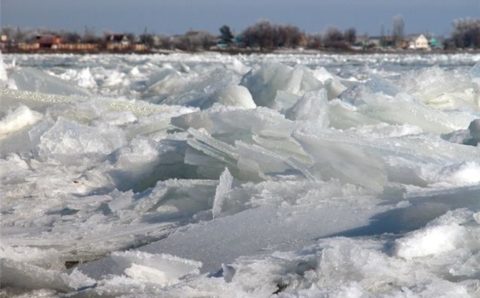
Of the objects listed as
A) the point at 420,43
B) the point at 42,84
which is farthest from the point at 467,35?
the point at 42,84

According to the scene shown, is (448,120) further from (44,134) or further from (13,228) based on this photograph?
(13,228)

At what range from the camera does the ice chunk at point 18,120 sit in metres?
4.67

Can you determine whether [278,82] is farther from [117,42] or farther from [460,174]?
[117,42]

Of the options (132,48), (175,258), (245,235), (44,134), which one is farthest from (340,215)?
(132,48)

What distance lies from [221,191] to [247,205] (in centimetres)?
11

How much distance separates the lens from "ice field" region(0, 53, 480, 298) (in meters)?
2.12

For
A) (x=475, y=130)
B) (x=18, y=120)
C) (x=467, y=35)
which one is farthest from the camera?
(x=467, y=35)

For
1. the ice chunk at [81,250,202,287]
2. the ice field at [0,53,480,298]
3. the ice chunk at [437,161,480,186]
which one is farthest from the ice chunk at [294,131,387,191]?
the ice chunk at [81,250,202,287]

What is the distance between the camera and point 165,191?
10.1 feet

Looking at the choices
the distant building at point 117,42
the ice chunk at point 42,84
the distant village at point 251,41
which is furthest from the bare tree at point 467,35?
the ice chunk at point 42,84

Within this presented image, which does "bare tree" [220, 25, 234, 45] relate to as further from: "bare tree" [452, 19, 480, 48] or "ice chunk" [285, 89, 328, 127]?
"ice chunk" [285, 89, 328, 127]

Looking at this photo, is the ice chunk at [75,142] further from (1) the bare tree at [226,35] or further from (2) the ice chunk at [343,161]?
(1) the bare tree at [226,35]

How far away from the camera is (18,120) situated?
4766 millimetres

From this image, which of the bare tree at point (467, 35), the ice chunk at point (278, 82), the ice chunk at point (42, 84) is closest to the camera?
the ice chunk at point (278, 82)
